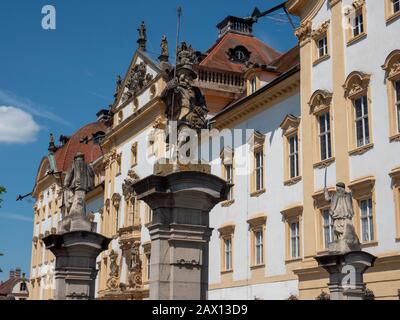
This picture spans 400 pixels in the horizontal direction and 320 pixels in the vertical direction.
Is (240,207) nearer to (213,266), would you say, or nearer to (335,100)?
(213,266)

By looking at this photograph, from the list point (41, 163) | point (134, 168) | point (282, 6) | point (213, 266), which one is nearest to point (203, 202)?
point (282, 6)

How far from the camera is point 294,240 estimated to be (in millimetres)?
28234

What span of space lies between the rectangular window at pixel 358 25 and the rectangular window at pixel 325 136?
3.23 meters

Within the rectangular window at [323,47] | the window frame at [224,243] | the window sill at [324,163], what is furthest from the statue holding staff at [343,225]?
the window frame at [224,243]

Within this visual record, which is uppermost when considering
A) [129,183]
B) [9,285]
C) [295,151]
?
[129,183]

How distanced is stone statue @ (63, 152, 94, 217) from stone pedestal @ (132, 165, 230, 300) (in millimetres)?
4982

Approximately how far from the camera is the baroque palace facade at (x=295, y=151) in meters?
22.9

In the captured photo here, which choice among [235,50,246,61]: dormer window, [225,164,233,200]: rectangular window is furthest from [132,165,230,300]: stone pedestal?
[235,50,246,61]: dormer window

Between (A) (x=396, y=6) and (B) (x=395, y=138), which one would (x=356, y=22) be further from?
(B) (x=395, y=138)

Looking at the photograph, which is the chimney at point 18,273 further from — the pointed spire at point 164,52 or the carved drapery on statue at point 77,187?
the carved drapery on statue at point 77,187

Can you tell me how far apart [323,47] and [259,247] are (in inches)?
376

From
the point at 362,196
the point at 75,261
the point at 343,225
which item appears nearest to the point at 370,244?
the point at 362,196

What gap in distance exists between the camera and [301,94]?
91.0ft
